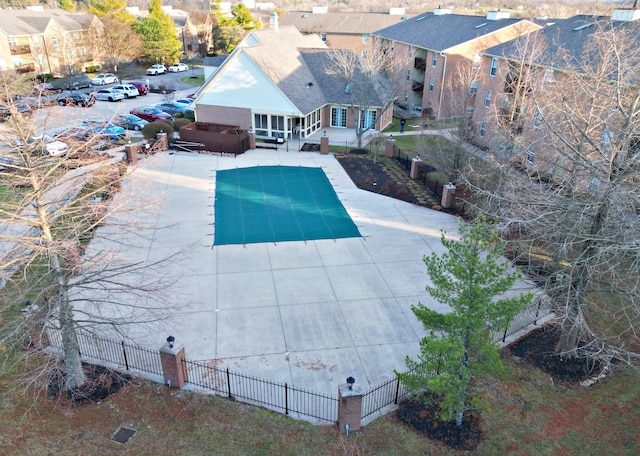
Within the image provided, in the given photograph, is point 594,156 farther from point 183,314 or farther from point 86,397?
point 86,397

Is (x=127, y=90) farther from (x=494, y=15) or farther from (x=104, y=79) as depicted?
(x=494, y=15)

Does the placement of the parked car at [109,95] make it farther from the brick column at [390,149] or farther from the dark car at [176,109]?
the brick column at [390,149]

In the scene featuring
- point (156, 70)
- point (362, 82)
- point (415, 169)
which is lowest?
point (415, 169)

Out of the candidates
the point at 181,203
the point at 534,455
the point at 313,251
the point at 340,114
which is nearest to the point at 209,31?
the point at 340,114

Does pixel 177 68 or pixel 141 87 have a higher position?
pixel 177 68

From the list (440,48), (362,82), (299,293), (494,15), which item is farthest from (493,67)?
(299,293)

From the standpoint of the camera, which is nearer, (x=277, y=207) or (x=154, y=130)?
(x=277, y=207)

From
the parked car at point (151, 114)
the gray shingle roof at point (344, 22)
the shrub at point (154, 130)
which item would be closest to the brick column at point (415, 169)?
the shrub at point (154, 130)
